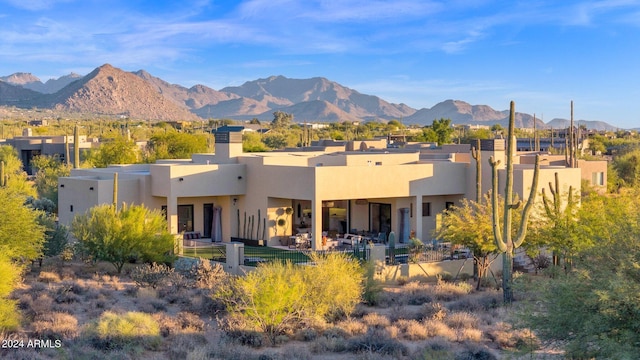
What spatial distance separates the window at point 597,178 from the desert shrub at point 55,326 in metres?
37.0

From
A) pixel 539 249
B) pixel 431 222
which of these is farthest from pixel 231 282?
pixel 431 222

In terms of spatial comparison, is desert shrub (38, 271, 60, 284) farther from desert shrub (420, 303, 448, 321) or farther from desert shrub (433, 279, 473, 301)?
desert shrub (433, 279, 473, 301)

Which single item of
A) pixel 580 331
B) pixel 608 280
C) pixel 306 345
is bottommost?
pixel 306 345

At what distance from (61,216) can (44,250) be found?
7336 mm

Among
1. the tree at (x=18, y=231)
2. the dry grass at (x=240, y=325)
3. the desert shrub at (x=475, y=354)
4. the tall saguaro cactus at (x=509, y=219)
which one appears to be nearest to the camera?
the desert shrub at (x=475, y=354)

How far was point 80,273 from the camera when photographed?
29281 mm

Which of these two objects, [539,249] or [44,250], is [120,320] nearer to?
[44,250]

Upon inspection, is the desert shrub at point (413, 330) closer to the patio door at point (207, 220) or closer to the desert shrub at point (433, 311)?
the desert shrub at point (433, 311)

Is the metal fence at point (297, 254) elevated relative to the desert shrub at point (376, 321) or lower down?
elevated

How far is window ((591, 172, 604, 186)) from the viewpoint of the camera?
1973 inches

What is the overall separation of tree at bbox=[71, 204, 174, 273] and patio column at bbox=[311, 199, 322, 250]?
5757mm

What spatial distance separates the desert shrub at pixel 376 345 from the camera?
18.4 metres

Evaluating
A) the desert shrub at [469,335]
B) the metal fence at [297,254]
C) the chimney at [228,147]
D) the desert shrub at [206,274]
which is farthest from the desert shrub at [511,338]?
the chimney at [228,147]

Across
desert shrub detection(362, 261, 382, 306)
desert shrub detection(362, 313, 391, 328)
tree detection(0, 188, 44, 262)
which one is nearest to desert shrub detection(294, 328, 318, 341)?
desert shrub detection(362, 313, 391, 328)
